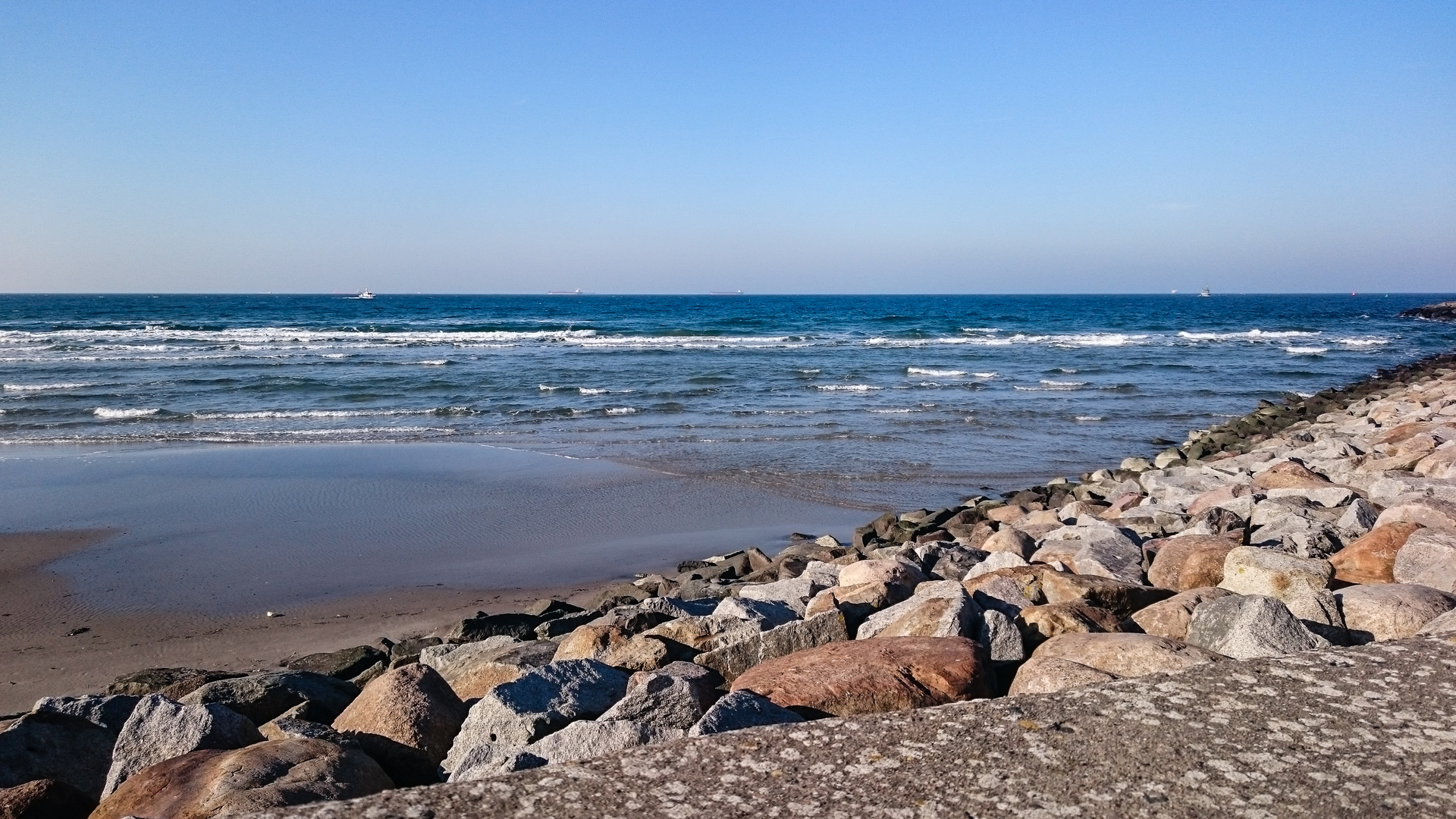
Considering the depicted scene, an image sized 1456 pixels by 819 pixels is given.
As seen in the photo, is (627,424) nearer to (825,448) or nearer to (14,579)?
(825,448)

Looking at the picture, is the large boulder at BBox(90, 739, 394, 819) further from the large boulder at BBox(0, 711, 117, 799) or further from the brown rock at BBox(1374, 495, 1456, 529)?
the brown rock at BBox(1374, 495, 1456, 529)

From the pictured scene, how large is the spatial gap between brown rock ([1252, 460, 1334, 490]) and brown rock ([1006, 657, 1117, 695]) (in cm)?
530

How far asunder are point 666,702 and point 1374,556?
3.46 meters

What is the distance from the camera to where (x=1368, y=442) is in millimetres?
11312

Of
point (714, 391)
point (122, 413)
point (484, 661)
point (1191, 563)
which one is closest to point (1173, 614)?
point (1191, 563)

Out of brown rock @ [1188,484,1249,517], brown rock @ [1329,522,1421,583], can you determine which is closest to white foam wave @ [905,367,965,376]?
brown rock @ [1188,484,1249,517]

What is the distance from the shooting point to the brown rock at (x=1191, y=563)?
189 inches

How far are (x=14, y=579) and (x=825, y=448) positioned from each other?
32.4 feet

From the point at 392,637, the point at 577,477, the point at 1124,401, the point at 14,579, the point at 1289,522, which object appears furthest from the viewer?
the point at 1124,401

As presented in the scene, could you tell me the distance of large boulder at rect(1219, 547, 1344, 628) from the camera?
3615mm

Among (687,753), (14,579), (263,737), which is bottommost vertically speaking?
(14,579)

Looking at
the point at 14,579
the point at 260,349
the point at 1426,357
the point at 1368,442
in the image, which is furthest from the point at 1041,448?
the point at 260,349

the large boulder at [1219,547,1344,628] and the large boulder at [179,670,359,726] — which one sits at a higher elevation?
the large boulder at [1219,547,1344,628]

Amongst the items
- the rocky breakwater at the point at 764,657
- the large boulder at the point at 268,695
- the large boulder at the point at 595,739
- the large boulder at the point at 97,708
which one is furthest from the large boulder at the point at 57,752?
the large boulder at the point at 595,739
